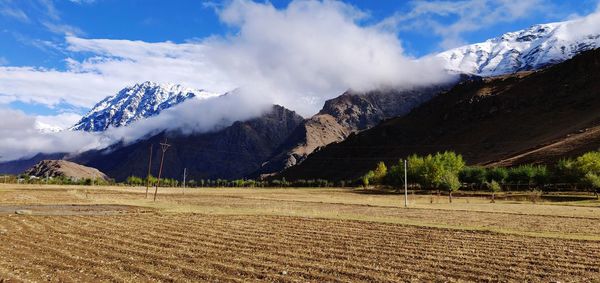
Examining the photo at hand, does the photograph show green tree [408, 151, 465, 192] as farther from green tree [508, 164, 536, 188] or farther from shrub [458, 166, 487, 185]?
green tree [508, 164, 536, 188]

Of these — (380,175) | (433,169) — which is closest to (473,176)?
(433,169)

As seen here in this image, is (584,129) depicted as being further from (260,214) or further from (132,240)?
(132,240)

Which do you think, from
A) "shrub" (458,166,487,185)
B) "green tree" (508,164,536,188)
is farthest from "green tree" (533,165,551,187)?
"shrub" (458,166,487,185)

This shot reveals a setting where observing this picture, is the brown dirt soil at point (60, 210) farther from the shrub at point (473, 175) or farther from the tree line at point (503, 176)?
the shrub at point (473, 175)

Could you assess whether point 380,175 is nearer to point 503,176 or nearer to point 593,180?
point 503,176

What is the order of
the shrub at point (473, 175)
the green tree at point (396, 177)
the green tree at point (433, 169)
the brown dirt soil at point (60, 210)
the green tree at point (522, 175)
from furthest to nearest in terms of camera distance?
the green tree at point (396, 177) → the shrub at point (473, 175) → the green tree at point (522, 175) → the green tree at point (433, 169) → the brown dirt soil at point (60, 210)

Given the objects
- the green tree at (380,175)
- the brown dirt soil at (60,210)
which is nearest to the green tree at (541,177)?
the green tree at (380,175)

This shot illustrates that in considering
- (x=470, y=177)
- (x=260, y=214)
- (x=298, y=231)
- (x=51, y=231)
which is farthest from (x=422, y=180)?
(x=51, y=231)

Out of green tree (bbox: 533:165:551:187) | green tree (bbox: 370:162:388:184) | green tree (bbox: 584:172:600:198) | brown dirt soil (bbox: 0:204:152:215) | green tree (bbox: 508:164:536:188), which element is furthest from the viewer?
green tree (bbox: 370:162:388:184)

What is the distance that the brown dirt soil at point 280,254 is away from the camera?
17562 millimetres

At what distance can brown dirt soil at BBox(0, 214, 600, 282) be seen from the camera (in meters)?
17.6

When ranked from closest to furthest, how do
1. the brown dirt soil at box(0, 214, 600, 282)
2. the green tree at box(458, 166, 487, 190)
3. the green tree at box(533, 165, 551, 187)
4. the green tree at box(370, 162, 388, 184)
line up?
the brown dirt soil at box(0, 214, 600, 282) < the green tree at box(533, 165, 551, 187) < the green tree at box(458, 166, 487, 190) < the green tree at box(370, 162, 388, 184)

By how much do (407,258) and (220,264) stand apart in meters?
8.27

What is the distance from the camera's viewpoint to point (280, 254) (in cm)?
2200
